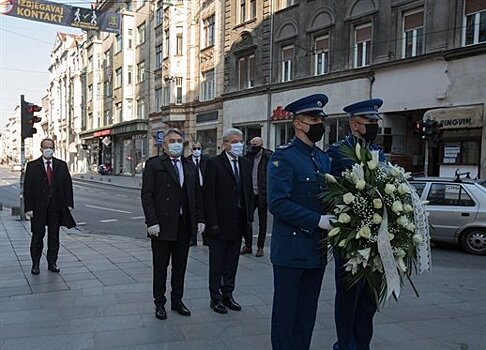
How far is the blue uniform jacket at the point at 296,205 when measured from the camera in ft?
10.9

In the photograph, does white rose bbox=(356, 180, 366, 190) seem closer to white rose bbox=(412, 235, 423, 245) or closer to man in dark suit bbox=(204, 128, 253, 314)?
white rose bbox=(412, 235, 423, 245)

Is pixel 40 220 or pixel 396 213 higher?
pixel 396 213

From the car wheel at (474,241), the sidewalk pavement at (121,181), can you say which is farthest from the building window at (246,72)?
the car wheel at (474,241)

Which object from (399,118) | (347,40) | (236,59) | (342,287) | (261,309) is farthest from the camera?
(236,59)

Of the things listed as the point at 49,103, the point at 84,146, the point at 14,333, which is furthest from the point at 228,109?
the point at 49,103

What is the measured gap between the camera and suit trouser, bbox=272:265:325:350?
3514 mm

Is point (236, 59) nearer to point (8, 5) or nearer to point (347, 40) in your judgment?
point (347, 40)

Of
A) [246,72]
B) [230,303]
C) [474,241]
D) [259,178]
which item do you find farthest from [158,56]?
[230,303]

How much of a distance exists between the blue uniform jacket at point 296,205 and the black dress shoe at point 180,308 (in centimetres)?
205

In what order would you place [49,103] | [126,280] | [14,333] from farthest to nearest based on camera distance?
[49,103] → [126,280] → [14,333]

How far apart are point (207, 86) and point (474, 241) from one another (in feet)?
85.8

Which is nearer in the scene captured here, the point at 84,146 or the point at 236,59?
the point at 236,59

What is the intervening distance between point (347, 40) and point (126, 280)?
18552mm

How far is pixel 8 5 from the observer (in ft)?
55.5
